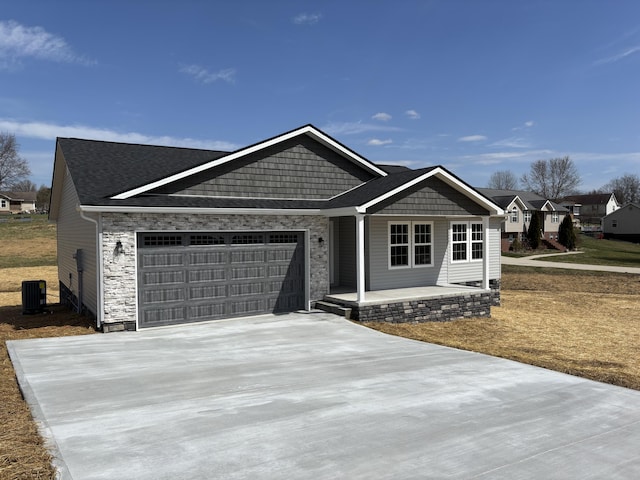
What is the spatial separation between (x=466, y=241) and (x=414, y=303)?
17.3 feet

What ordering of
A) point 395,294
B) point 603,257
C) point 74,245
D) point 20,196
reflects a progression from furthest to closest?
1. point 20,196
2. point 603,257
3. point 74,245
4. point 395,294

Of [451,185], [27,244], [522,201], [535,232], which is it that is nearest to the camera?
[451,185]

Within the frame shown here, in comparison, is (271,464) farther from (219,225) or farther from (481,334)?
(481,334)

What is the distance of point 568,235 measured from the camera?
49406 mm

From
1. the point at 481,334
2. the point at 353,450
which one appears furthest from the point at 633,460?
the point at 481,334

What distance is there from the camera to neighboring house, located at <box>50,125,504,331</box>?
A: 11617 mm

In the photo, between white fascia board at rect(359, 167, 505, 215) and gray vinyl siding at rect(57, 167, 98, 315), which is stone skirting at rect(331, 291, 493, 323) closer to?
white fascia board at rect(359, 167, 505, 215)

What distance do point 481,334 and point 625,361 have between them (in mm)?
3629

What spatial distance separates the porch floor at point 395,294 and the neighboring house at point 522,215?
33979mm

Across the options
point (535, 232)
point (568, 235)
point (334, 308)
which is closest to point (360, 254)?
point (334, 308)

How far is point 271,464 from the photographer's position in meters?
4.59

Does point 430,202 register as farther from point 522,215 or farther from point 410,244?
point 522,215

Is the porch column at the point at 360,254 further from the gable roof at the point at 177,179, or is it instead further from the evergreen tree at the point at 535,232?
the evergreen tree at the point at 535,232

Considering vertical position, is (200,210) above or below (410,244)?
above
